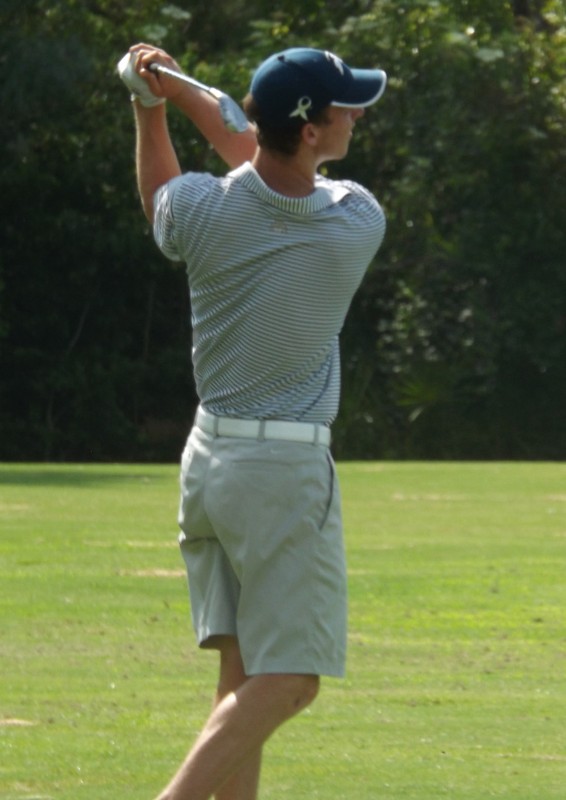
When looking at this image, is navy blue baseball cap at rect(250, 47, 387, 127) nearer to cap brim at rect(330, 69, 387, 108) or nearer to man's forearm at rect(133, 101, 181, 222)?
cap brim at rect(330, 69, 387, 108)

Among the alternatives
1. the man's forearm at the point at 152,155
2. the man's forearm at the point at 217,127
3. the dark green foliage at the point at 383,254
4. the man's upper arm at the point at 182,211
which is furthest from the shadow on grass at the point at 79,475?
the man's upper arm at the point at 182,211

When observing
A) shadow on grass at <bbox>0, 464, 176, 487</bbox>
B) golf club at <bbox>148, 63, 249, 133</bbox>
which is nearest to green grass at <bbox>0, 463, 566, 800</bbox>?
golf club at <bbox>148, 63, 249, 133</bbox>

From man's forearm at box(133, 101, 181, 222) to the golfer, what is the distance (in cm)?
15

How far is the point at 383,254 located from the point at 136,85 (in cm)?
2583

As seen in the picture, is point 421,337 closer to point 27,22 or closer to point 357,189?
point 27,22

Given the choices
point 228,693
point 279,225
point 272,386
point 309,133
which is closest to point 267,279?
point 279,225

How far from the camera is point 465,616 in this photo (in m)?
8.97

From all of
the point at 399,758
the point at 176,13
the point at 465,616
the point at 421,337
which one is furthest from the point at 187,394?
the point at 399,758

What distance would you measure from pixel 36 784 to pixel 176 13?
1031 inches

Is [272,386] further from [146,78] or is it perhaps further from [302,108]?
[146,78]

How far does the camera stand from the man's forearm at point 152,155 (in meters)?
4.29

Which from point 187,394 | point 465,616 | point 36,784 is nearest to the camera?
point 36,784

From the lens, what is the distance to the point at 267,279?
4012 mm

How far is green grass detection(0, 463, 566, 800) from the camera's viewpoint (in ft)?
17.7
